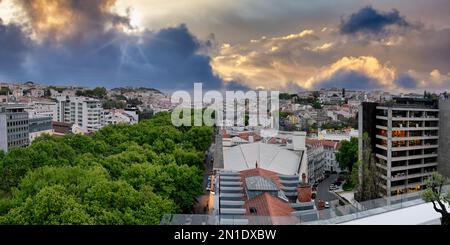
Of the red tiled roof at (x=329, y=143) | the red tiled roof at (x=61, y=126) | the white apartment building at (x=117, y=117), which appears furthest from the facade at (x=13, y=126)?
the red tiled roof at (x=329, y=143)

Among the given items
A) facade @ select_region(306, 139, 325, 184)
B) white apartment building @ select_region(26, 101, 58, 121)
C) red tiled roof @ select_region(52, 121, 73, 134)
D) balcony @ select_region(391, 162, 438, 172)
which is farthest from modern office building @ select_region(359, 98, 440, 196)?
red tiled roof @ select_region(52, 121, 73, 134)

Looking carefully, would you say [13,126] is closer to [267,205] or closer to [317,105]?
[317,105]

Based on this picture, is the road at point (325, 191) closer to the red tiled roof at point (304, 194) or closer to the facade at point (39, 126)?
the red tiled roof at point (304, 194)

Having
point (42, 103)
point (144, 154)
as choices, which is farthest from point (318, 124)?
point (42, 103)

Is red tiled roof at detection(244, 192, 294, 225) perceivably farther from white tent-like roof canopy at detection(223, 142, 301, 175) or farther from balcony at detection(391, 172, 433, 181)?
balcony at detection(391, 172, 433, 181)

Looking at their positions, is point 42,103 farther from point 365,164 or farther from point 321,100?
point 365,164

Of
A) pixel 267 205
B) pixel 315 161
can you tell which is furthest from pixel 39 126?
pixel 267 205
